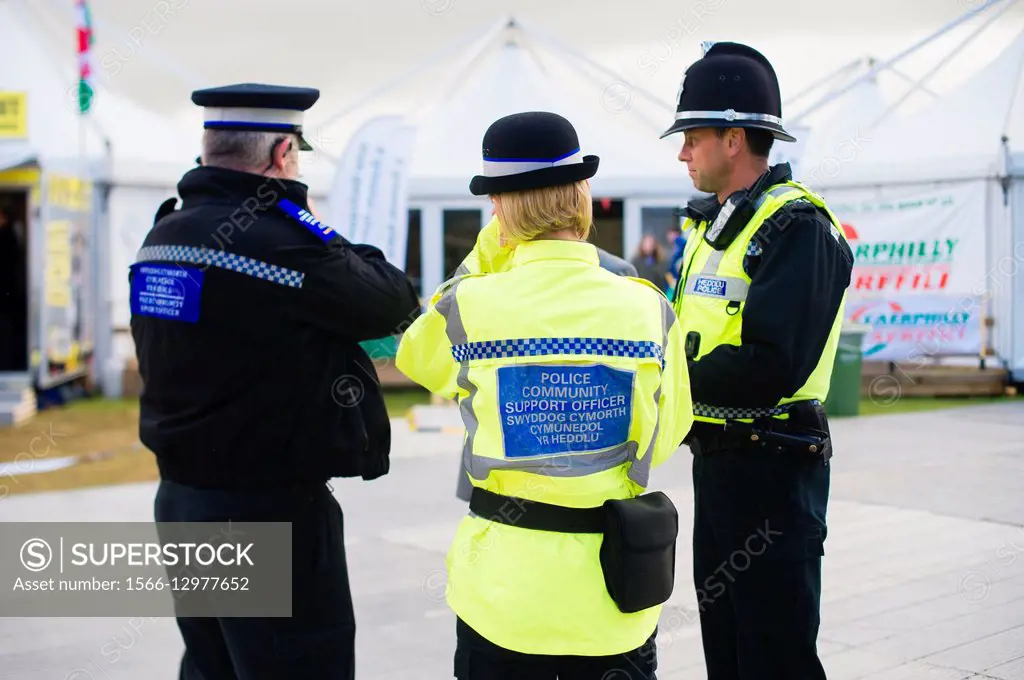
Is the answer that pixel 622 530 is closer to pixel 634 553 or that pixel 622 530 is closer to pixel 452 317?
pixel 634 553

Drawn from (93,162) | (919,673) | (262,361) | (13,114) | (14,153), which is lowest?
(919,673)

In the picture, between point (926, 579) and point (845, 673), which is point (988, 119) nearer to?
point (926, 579)

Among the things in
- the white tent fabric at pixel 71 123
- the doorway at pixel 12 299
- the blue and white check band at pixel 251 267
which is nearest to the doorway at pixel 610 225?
the white tent fabric at pixel 71 123

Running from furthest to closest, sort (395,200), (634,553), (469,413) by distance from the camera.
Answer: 1. (395,200)
2. (469,413)
3. (634,553)

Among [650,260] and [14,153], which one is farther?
[650,260]

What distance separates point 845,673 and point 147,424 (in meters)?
Result: 2.93

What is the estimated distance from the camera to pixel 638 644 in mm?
2307

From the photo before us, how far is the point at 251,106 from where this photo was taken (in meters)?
2.59

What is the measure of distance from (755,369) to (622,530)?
71cm

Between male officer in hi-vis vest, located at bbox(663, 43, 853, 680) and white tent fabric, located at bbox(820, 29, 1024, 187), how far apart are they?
12.3 meters

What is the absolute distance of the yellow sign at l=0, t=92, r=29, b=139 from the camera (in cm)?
1231

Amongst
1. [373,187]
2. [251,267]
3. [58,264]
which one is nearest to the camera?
[251,267]

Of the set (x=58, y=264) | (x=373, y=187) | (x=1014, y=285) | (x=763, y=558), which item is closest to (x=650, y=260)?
(x=373, y=187)

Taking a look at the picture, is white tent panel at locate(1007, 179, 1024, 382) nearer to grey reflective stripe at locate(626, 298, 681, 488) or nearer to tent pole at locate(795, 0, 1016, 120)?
tent pole at locate(795, 0, 1016, 120)
